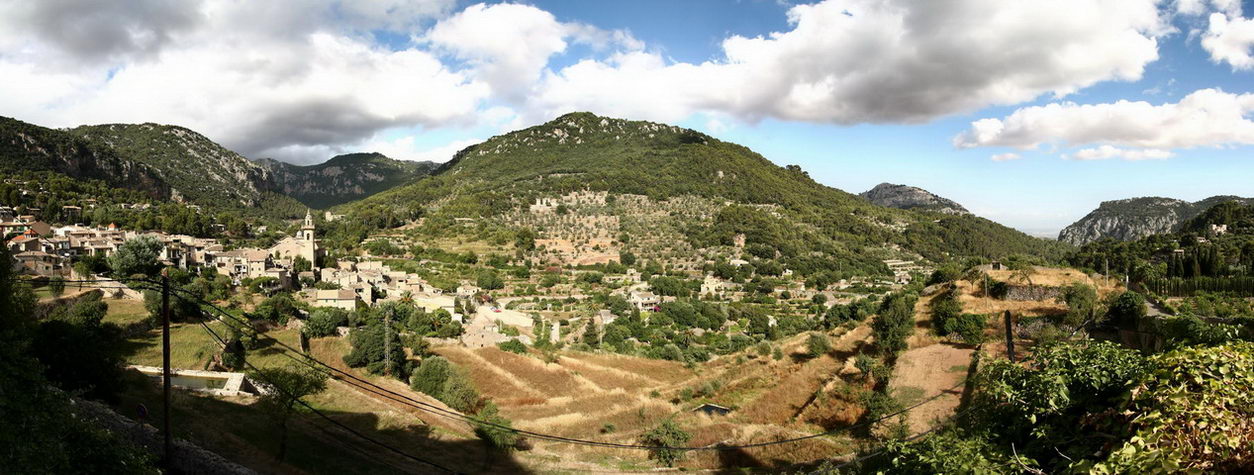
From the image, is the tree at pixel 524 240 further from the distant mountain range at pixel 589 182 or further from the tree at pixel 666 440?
the tree at pixel 666 440

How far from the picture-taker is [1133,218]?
143m

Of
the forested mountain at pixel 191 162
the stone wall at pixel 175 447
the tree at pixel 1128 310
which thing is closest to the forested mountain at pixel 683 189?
the forested mountain at pixel 191 162

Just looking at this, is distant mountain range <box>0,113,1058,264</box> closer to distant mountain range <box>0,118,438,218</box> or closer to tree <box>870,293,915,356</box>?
distant mountain range <box>0,118,438,218</box>

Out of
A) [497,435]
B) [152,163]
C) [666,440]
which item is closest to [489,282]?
[497,435]

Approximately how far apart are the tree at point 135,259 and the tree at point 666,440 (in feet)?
112

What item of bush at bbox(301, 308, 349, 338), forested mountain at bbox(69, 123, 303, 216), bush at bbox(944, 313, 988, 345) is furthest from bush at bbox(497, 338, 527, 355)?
forested mountain at bbox(69, 123, 303, 216)

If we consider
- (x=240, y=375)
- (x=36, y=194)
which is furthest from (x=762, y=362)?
(x=36, y=194)

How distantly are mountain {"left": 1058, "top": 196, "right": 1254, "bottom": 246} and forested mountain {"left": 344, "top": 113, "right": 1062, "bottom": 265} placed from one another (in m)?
36.1

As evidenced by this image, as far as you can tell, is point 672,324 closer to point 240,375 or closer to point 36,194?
point 240,375

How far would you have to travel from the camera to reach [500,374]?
32.3 m

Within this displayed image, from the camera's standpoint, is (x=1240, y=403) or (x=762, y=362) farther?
(x=762, y=362)

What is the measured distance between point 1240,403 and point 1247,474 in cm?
38

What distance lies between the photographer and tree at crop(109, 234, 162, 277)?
111 feet

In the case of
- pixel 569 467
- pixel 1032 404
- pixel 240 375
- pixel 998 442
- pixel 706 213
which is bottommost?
pixel 569 467
